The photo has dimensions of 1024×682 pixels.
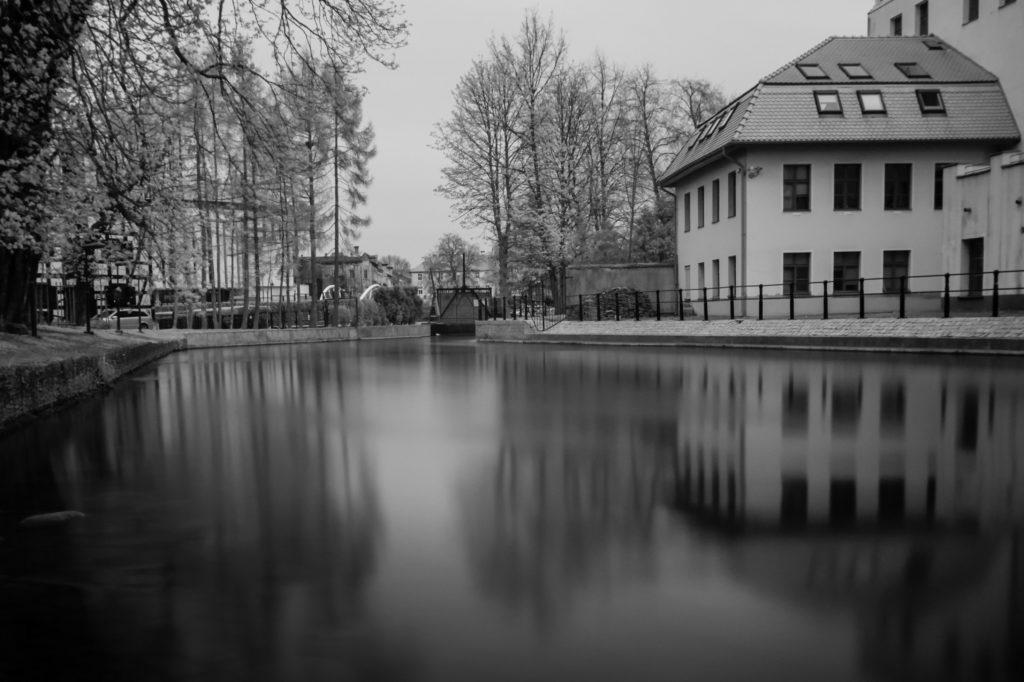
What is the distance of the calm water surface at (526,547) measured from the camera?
11.2ft

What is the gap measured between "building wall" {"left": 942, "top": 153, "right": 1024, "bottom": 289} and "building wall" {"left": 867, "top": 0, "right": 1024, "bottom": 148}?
785 cm

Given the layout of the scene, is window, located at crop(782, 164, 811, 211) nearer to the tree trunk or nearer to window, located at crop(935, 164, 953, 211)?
window, located at crop(935, 164, 953, 211)

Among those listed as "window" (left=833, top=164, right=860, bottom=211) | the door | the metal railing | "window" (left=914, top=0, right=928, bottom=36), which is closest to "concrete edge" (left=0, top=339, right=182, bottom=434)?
the metal railing

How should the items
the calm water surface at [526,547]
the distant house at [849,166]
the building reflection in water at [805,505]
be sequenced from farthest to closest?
the distant house at [849,166], the building reflection in water at [805,505], the calm water surface at [526,547]

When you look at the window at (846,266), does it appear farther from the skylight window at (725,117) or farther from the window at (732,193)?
the skylight window at (725,117)

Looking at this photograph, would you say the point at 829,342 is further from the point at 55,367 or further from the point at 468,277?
the point at 468,277

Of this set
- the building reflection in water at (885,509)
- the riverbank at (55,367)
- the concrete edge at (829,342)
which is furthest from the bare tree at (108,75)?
the concrete edge at (829,342)

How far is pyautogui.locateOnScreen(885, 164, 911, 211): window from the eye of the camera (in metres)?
31.8

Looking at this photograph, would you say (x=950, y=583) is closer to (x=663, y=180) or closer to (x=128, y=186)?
(x=128, y=186)

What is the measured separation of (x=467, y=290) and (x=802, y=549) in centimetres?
3728

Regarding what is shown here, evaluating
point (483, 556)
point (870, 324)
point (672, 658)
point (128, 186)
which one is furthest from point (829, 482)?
point (870, 324)

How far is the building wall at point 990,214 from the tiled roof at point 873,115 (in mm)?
5214

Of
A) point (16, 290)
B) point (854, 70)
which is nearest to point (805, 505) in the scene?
point (16, 290)

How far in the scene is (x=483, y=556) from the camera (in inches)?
185
